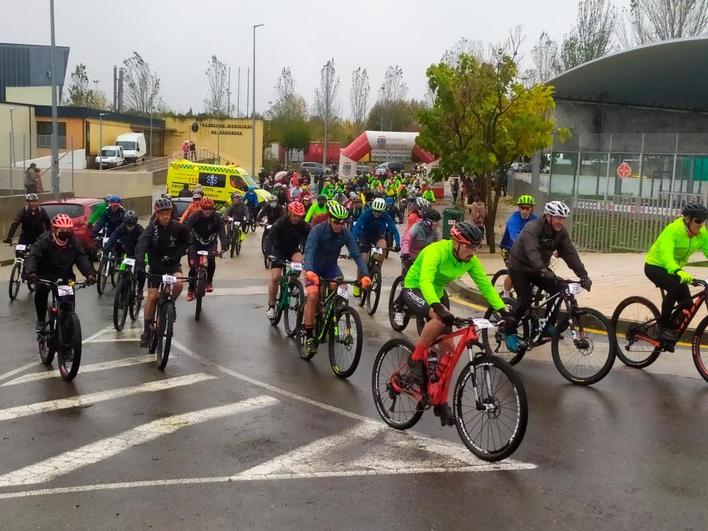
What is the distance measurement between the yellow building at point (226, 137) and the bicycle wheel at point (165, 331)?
196 ft

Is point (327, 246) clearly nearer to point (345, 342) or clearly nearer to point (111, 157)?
point (345, 342)

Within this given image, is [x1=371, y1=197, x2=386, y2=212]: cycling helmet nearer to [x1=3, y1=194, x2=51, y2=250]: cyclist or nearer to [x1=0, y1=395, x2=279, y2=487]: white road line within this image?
[x1=0, y1=395, x2=279, y2=487]: white road line

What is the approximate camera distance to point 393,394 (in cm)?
675

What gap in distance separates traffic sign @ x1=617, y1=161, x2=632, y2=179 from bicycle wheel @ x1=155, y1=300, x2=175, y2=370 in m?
15.1

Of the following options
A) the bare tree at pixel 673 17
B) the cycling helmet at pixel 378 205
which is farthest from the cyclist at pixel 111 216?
the bare tree at pixel 673 17

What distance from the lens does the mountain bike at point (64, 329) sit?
26.7 ft

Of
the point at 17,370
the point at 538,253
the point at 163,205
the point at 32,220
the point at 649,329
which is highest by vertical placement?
the point at 163,205

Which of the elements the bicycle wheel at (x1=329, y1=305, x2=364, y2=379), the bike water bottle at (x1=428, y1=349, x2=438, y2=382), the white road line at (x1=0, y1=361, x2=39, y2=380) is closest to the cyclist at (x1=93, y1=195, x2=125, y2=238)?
the white road line at (x1=0, y1=361, x2=39, y2=380)

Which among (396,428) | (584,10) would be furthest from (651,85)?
(396,428)

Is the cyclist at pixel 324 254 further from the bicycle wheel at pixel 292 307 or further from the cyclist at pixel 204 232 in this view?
the cyclist at pixel 204 232

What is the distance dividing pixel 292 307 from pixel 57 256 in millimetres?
3191

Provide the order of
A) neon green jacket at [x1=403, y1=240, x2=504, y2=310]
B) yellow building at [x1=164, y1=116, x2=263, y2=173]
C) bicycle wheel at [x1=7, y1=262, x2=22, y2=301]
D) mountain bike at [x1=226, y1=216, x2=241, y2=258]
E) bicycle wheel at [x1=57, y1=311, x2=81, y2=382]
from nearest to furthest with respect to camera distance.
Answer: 1. neon green jacket at [x1=403, y1=240, x2=504, y2=310]
2. bicycle wheel at [x1=57, y1=311, x2=81, y2=382]
3. bicycle wheel at [x1=7, y1=262, x2=22, y2=301]
4. mountain bike at [x1=226, y1=216, x2=241, y2=258]
5. yellow building at [x1=164, y1=116, x2=263, y2=173]

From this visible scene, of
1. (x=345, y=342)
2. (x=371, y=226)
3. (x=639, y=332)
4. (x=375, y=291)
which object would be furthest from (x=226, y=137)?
(x=639, y=332)

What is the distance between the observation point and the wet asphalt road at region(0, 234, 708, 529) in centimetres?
497
